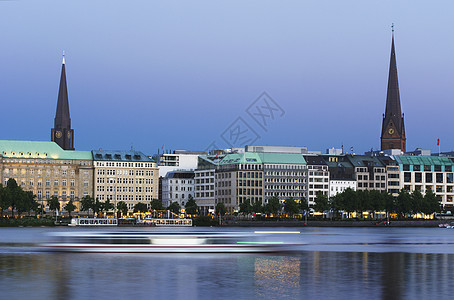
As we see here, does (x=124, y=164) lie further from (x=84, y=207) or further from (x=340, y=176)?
(x=340, y=176)

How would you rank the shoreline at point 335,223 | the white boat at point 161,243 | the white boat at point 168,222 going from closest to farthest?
the white boat at point 161,243
the white boat at point 168,222
the shoreline at point 335,223

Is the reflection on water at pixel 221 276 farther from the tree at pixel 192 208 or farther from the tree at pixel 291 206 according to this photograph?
the tree at pixel 192 208

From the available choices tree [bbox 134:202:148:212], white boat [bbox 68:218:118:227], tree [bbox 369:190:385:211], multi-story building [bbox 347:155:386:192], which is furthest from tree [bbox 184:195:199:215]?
multi-story building [bbox 347:155:386:192]

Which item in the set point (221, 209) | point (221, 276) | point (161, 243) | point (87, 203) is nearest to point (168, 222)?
point (221, 209)

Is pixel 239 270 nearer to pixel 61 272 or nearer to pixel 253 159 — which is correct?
pixel 61 272

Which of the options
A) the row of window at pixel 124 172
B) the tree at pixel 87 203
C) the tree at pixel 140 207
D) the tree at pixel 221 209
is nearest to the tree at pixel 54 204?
the tree at pixel 87 203

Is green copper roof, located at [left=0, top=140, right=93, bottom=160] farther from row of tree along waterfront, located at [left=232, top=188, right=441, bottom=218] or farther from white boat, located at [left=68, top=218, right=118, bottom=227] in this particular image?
row of tree along waterfront, located at [left=232, top=188, right=441, bottom=218]

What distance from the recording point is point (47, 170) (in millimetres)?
185500

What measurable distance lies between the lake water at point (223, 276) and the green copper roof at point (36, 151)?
132 metres

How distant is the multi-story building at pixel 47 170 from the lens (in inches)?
7195

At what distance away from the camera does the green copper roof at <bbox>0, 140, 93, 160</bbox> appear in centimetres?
18462

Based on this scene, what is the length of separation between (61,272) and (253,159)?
476ft

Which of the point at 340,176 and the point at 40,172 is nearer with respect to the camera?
the point at 40,172

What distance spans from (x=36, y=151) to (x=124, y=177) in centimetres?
2023
